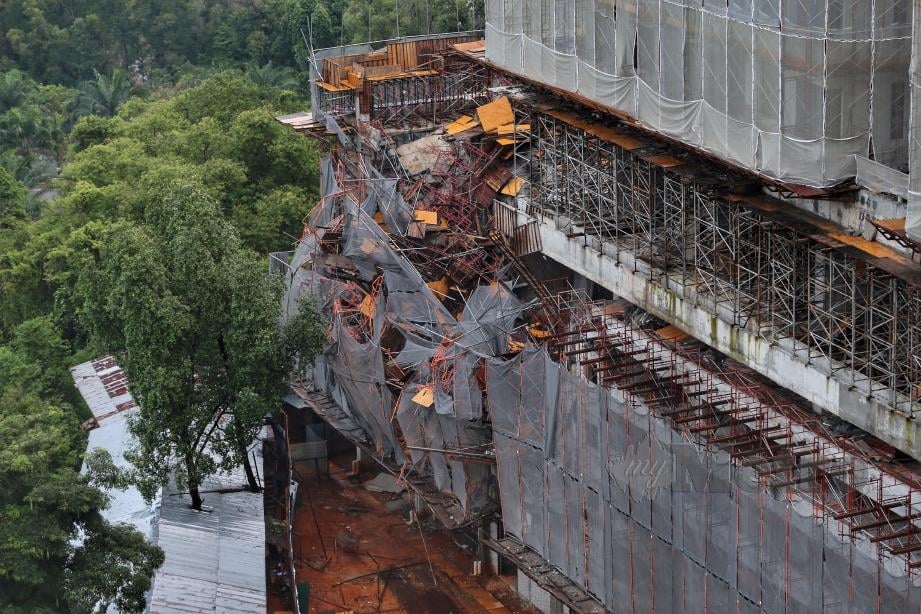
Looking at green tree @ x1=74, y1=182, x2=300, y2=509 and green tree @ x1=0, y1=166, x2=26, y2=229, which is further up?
green tree @ x1=74, y1=182, x2=300, y2=509

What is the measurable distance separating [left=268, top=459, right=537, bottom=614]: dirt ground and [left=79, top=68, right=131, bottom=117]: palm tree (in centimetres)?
3929

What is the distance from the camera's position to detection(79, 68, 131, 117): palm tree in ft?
Result: 258

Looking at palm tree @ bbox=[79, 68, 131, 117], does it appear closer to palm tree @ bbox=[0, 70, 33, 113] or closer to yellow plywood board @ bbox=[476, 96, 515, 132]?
palm tree @ bbox=[0, 70, 33, 113]

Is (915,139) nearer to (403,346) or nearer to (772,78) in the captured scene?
(772,78)

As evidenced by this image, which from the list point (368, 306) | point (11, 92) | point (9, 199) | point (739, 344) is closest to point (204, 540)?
point (368, 306)

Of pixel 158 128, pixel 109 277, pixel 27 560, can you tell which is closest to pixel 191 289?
pixel 109 277

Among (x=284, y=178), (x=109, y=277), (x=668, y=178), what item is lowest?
(x=284, y=178)

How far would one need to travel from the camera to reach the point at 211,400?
35.8 m

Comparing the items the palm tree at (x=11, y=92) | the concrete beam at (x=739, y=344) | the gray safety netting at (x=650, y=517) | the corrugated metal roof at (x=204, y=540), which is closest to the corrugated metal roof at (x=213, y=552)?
the corrugated metal roof at (x=204, y=540)

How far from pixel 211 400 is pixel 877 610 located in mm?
16602

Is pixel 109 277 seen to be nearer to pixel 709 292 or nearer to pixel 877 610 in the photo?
pixel 709 292

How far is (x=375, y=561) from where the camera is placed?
39438 millimetres

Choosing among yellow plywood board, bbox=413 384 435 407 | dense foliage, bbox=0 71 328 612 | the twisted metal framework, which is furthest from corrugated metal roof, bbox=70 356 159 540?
the twisted metal framework

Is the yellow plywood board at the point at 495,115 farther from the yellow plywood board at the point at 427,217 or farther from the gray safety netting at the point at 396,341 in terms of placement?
the gray safety netting at the point at 396,341
